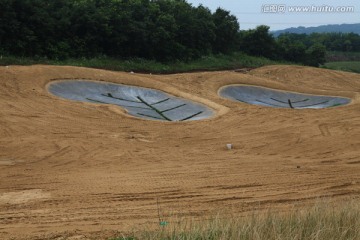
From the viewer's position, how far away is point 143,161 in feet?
34.9

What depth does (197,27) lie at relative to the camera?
32344 mm

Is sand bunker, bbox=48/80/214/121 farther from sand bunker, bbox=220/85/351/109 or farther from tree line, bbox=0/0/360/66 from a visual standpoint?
tree line, bbox=0/0/360/66

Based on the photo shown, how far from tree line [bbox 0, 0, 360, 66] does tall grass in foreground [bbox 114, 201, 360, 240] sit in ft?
64.2

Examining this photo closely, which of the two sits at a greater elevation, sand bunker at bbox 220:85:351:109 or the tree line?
the tree line

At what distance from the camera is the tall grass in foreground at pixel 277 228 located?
496 cm

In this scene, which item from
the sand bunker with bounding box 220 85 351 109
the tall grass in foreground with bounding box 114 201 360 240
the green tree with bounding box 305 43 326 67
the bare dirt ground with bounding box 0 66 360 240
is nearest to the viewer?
the tall grass in foreground with bounding box 114 201 360 240

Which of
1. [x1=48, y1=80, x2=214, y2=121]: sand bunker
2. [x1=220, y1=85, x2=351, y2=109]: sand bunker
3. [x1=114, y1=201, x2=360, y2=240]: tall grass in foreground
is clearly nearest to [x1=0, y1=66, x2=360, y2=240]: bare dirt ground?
[x1=48, y1=80, x2=214, y2=121]: sand bunker

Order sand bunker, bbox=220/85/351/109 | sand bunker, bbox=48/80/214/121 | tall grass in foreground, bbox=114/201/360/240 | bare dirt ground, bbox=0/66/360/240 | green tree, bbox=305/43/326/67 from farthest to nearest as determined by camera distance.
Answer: green tree, bbox=305/43/326/67 < sand bunker, bbox=220/85/351/109 < sand bunker, bbox=48/80/214/121 < bare dirt ground, bbox=0/66/360/240 < tall grass in foreground, bbox=114/201/360/240

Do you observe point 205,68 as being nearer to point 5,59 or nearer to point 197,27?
point 197,27

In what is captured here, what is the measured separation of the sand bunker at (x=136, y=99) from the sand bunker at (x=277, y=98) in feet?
12.9

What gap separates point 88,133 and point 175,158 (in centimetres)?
301

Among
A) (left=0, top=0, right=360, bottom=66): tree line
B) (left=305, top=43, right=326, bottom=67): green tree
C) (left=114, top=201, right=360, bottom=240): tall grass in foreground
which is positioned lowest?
(left=114, top=201, right=360, bottom=240): tall grass in foreground

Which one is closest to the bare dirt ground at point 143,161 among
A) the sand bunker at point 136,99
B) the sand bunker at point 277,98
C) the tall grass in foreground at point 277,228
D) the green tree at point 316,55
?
the sand bunker at point 136,99

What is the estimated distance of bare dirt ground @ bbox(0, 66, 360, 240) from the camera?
7.16 m
